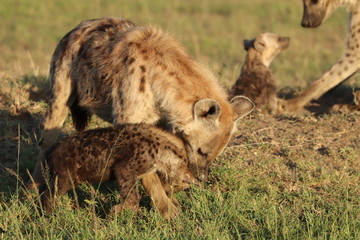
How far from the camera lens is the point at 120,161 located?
12.3 ft

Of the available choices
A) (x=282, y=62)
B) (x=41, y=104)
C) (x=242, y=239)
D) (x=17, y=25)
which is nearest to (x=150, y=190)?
(x=242, y=239)

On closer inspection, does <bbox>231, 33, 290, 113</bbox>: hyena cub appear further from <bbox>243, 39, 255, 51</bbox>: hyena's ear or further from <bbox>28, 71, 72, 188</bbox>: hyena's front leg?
<bbox>28, 71, 72, 188</bbox>: hyena's front leg

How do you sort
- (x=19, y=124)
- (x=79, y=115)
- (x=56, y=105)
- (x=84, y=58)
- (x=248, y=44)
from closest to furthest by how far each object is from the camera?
(x=84, y=58) → (x=56, y=105) → (x=79, y=115) → (x=19, y=124) → (x=248, y=44)

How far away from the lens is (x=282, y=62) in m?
11.3

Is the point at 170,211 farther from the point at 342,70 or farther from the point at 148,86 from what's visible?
the point at 342,70

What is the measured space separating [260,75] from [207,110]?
7.75ft

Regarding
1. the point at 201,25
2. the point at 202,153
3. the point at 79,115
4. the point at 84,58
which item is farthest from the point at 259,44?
the point at 201,25

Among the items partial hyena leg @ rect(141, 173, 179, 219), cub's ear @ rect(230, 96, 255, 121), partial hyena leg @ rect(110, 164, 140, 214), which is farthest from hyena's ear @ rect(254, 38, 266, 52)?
partial hyena leg @ rect(110, 164, 140, 214)

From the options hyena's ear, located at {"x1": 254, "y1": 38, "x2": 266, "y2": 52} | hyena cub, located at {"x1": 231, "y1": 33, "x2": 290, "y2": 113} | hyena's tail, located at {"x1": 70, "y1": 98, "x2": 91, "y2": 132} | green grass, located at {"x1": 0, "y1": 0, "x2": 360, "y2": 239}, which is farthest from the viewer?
hyena's ear, located at {"x1": 254, "y1": 38, "x2": 266, "y2": 52}

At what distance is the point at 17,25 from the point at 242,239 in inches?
383

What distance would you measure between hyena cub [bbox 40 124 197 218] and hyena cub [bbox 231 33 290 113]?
2.12 meters

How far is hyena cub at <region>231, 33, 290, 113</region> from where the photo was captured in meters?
5.86

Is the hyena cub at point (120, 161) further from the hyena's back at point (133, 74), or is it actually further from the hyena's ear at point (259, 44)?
the hyena's ear at point (259, 44)

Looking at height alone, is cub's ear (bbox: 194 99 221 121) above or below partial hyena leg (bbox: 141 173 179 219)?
above
